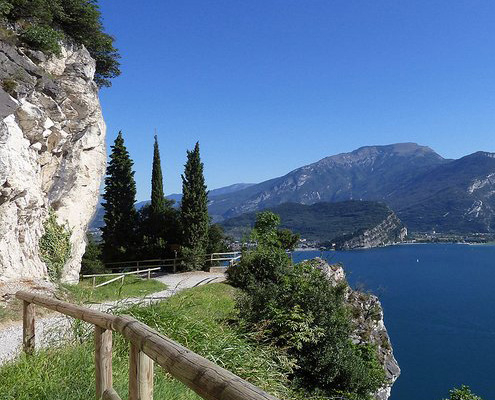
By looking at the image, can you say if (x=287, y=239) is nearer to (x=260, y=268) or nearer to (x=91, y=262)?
(x=260, y=268)

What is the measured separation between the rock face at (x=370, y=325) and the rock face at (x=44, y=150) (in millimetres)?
13925

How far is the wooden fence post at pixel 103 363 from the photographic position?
3.52 m

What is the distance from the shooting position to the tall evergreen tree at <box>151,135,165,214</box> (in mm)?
37500

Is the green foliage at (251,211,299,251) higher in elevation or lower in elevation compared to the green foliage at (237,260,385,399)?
higher

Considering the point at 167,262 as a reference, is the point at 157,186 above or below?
above

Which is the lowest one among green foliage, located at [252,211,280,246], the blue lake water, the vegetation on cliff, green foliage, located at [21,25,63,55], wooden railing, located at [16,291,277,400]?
the blue lake water

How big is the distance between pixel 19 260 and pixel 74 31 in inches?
537

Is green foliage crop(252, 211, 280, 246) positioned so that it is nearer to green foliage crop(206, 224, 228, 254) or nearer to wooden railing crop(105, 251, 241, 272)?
wooden railing crop(105, 251, 241, 272)

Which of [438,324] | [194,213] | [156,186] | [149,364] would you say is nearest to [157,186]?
[156,186]

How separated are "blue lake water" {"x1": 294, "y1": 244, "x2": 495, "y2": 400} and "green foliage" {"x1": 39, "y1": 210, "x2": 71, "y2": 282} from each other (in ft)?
49.0

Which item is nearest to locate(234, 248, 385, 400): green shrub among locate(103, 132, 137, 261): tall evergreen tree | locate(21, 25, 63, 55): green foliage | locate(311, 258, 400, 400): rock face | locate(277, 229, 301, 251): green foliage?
locate(311, 258, 400, 400): rock face

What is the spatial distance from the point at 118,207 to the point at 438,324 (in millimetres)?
50779

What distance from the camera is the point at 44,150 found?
19.8 metres

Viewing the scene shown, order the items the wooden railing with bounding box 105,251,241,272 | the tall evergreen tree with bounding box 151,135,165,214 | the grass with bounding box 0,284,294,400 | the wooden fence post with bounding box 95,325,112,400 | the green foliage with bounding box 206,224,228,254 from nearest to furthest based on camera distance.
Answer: the wooden fence post with bounding box 95,325,112,400 < the grass with bounding box 0,284,294,400 < the wooden railing with bounding box 105,251,241,272 < the green foliage with bounding box 206,224,228,254 < the tall evergreen tree with bounding box 151,135,165,214
